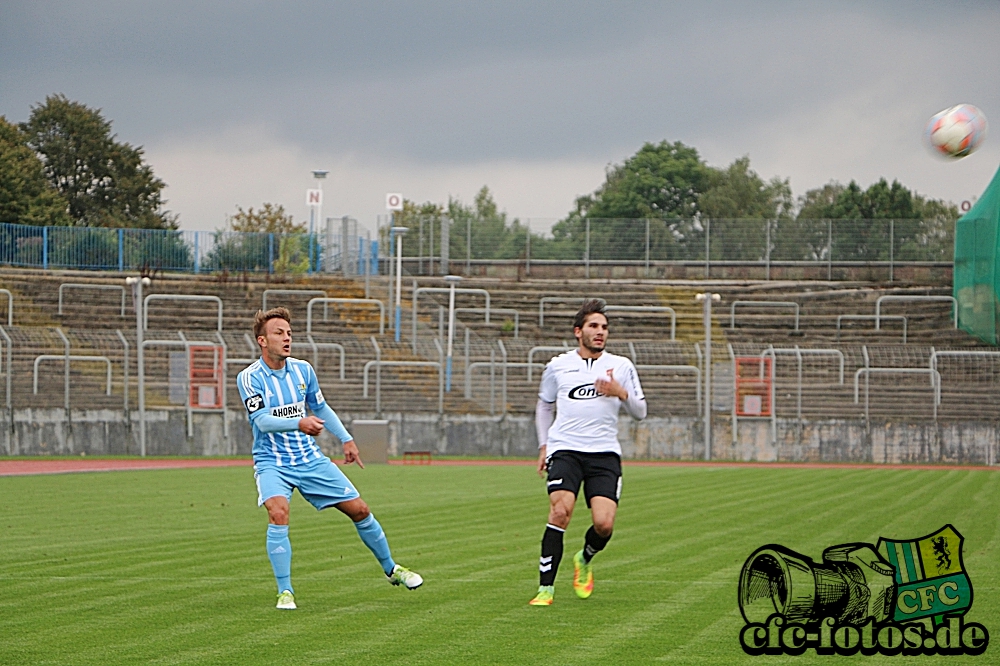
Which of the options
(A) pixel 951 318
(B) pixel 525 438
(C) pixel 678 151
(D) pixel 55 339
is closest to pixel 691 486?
(B) pixel 525 438

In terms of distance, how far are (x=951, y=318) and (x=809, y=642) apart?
42057mm

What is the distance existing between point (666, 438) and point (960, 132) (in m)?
25.3

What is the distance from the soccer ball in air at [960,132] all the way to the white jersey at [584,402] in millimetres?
6931

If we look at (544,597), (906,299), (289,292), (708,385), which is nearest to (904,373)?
(708,385)

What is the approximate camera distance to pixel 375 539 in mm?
9680

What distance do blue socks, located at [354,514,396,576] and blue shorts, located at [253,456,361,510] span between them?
0.74ft

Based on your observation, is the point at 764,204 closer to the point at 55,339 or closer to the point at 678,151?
the point at 678,151

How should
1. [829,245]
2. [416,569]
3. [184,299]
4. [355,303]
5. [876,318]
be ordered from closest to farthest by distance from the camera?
1. [416,569]
2. [184,299]
3. [355,303]
4. [876,318]
5. [829,245]

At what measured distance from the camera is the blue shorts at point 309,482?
934 centimetres

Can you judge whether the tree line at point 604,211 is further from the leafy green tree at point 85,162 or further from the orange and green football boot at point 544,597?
the orange and green football boot at point 544,597

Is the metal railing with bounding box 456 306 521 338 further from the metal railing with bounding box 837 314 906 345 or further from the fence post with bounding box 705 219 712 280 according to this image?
the metal railing with bounding box 837 314 906 345

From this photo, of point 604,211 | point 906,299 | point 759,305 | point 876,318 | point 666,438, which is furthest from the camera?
point 604,211

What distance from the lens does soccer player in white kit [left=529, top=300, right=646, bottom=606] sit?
9.44 metres

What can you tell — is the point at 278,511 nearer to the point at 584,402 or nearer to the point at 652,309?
the point at 584,402
